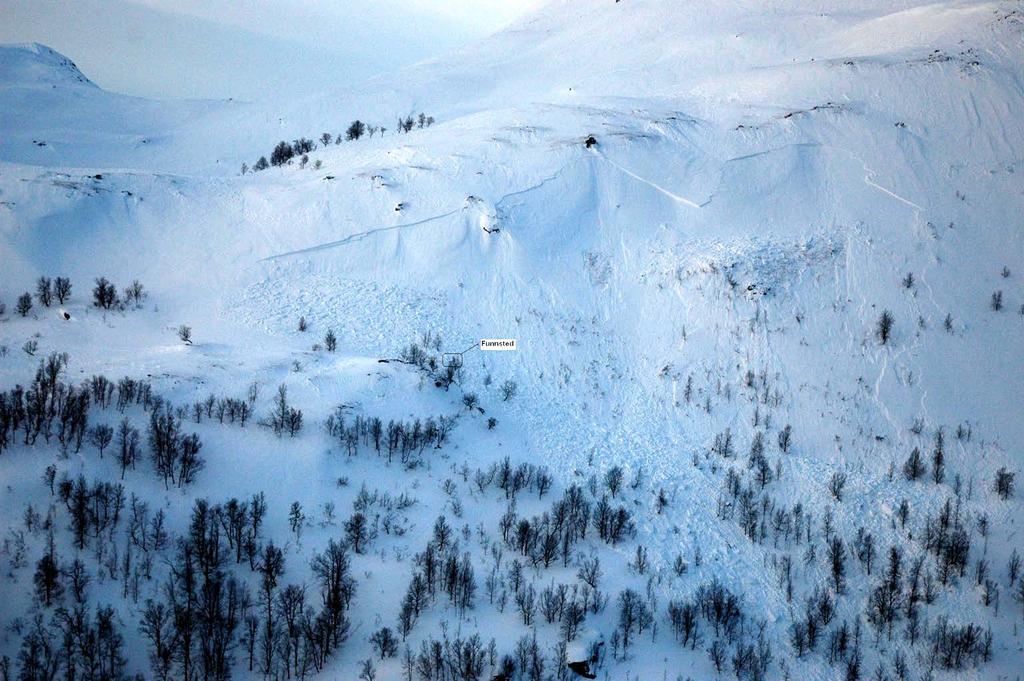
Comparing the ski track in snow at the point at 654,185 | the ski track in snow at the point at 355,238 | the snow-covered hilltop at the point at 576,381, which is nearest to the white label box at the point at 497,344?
the snow-covered hilltop at the point at 576,381

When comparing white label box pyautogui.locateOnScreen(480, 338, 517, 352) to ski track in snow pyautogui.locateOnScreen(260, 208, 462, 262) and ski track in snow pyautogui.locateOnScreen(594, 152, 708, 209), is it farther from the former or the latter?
ski track in snow pyautogui.locateOnScreen(594, 152, 708, 209)

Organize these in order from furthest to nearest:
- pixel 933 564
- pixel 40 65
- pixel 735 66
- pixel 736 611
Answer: pixel 40 65 → pixel 735 66 → pixel 933 564 → pixel 736 611

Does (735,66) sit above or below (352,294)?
above

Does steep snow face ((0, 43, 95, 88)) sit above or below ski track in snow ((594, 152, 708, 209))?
above

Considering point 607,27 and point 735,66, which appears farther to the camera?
point 607,27

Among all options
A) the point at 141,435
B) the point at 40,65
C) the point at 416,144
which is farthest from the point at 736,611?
the point at 40,65

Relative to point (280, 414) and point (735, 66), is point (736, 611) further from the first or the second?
point (735, 66)

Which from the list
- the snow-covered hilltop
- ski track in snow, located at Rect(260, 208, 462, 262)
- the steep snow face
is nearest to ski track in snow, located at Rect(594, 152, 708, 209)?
the snow-covered hilltop

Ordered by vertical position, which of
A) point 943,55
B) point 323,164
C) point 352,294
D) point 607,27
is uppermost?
point 607,27

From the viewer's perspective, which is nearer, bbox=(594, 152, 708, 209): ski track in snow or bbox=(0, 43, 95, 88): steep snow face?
bbox=(594, 152, 708, 209): ski track in snow
